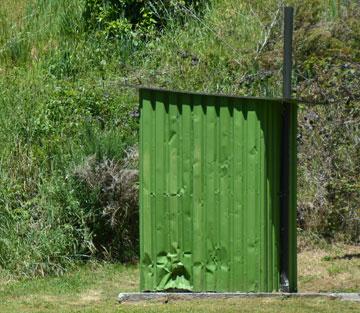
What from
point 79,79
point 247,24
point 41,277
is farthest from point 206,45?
point 41,277

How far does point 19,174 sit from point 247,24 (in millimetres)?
5288

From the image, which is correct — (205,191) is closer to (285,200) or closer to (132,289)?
(285,200)

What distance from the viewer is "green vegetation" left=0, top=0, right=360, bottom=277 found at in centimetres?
1206

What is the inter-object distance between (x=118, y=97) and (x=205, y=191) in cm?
463

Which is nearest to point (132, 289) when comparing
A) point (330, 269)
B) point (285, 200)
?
point (285, 200)

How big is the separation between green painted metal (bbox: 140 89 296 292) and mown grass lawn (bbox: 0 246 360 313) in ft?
1.13

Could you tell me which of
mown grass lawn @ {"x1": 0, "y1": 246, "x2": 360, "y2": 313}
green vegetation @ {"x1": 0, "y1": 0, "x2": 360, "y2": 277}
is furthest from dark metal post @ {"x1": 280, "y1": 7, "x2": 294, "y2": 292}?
green vegetation @ {"x1": 0, "y1": 0, "x2": 360, "y2": 277}

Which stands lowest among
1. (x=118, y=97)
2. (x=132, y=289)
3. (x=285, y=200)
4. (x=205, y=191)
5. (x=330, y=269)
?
(x=132, y=289)

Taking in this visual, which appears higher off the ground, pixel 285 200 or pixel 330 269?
pixel 285 200

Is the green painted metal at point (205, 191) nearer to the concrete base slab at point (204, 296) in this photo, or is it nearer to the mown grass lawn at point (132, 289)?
the concrete base slab at point (204, 296)

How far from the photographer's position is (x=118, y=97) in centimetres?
1411

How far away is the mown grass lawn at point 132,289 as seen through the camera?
31.0ft

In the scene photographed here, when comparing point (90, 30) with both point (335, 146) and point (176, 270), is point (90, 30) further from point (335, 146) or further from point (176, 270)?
point (176, 270)

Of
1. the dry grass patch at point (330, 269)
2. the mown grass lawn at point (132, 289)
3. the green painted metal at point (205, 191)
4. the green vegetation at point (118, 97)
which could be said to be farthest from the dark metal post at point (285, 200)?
the green vegetation at point (118, 97)
